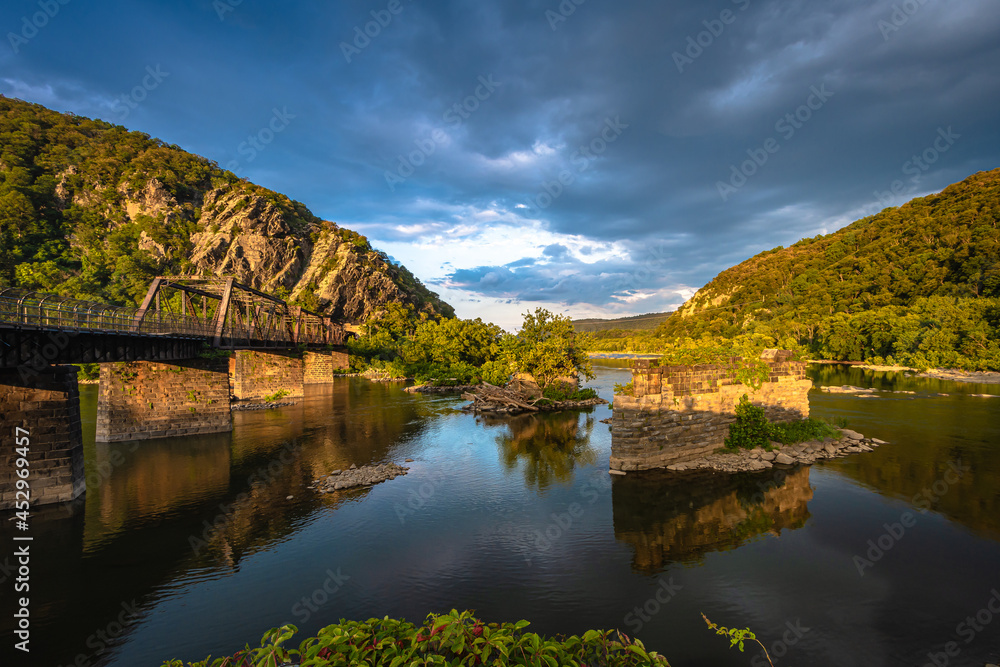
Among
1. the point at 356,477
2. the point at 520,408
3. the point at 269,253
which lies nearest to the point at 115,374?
the point at 356,477

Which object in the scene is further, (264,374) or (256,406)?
(264,374)

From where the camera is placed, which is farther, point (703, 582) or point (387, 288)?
point (387, 288)

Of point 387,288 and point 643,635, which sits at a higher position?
point 387,288

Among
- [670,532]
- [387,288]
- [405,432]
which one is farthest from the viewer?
[387,288]

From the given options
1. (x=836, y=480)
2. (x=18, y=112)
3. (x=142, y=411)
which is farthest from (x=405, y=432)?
(x=18, y=112)

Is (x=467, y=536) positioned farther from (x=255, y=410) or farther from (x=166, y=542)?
(x=255, y=410)

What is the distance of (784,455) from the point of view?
65.5ft

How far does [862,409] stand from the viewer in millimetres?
33188

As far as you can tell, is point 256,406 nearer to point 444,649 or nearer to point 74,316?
point 74,316

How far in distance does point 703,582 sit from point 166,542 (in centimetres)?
1661

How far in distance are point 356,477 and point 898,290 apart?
11972 cm

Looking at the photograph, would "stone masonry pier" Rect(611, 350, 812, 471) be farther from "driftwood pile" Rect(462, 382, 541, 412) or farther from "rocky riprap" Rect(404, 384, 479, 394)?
"rocky riprap" Rect(404, 384, 479, 394)

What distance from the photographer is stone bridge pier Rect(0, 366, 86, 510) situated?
1445 cm

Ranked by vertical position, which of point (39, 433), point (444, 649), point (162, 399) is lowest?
point (444, 649)
